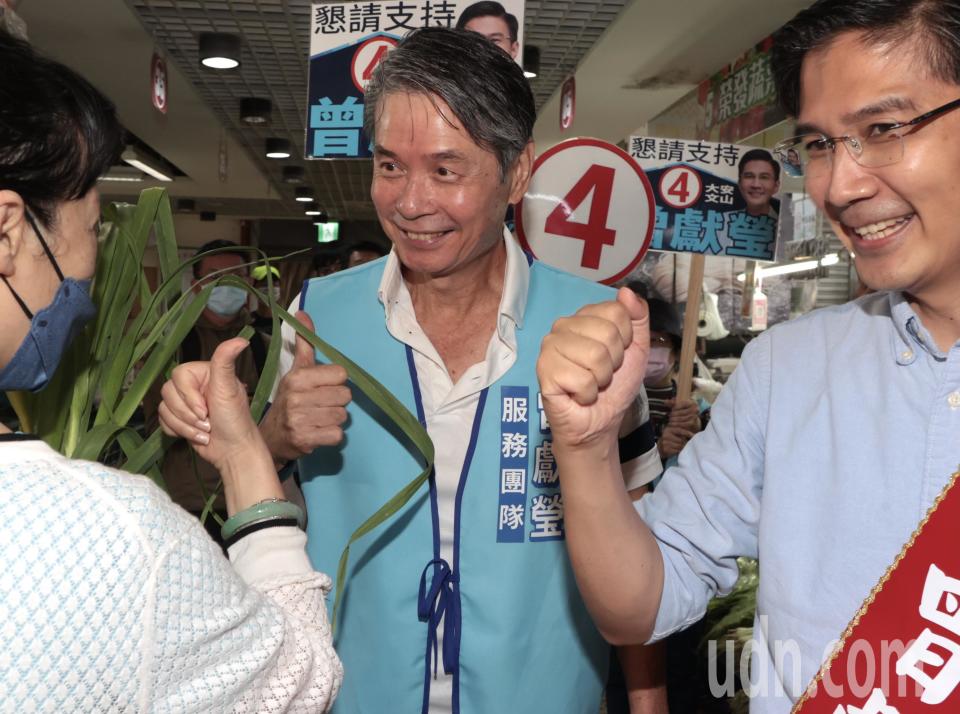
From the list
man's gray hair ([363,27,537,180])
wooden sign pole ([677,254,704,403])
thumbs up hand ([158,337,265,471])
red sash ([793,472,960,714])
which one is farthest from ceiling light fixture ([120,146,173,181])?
red sash ([793,472,960,714])

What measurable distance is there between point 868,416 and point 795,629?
261 millimetres

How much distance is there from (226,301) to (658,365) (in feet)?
5.85

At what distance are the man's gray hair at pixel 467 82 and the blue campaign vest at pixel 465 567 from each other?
1.13 ft

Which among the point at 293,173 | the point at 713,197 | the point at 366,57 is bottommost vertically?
the point at 713,197

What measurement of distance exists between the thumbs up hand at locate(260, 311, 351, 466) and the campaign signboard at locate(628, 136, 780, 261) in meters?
2.68

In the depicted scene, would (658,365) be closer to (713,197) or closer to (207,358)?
(713,197)

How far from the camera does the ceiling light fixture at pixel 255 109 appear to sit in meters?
7.56

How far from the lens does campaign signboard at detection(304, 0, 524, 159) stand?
10.2 feet

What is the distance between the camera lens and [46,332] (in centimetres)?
94

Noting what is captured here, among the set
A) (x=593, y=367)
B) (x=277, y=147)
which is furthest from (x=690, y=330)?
(x=277, y=147)

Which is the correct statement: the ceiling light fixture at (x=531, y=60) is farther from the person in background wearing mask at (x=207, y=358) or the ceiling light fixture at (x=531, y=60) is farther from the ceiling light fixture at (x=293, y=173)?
the ceiling light fixture at (x=293, y=173)

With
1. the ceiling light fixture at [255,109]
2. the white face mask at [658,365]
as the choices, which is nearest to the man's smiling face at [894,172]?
the white face mask at [658,365]

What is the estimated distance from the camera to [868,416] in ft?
3.48

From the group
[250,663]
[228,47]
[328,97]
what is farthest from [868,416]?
[228,47]
